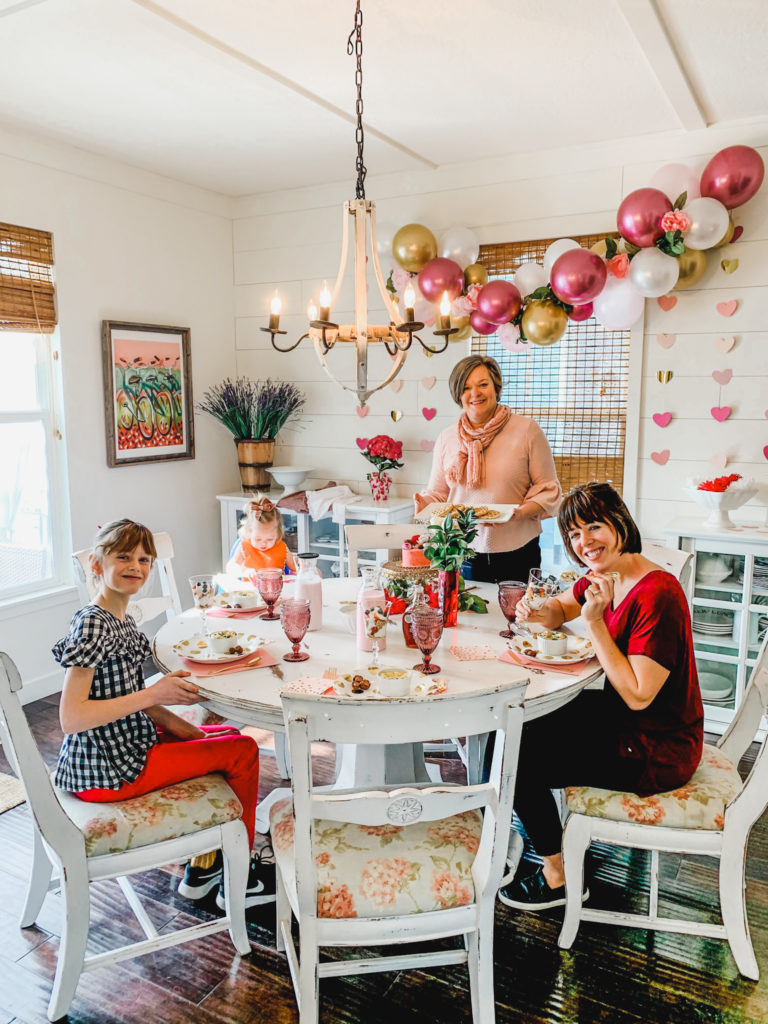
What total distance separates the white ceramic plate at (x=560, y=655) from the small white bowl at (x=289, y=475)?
2578 mm

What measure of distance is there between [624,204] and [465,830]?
106 inches

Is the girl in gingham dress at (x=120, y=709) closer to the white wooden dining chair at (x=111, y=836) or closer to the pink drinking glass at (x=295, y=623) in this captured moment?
the white wooden dining chair at (x=111, y=836)

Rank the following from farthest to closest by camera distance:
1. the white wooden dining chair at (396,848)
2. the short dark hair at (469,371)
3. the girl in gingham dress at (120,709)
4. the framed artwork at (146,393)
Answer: the framed artwork at (146,393), the short dark hair at (469,371), the girl in gingham dress at (120,709), the white wooden dining chair at (396,848)

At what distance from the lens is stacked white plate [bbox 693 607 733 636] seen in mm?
3326

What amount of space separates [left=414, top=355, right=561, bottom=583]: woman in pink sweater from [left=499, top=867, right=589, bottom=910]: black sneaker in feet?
3.81

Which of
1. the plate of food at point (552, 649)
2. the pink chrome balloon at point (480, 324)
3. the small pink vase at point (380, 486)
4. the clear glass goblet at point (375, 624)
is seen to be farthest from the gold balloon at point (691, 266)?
the clear glass goblet at point (375, 624)

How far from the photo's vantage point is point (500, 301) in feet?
11.7

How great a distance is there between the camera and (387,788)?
1604 millimetres

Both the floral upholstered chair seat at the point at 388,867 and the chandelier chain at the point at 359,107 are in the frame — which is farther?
the chandelier chain at the point at 359,107

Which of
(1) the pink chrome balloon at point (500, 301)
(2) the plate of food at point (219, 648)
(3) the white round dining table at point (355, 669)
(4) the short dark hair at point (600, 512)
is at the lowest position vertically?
(3) the white round dining table at point (355, 669)

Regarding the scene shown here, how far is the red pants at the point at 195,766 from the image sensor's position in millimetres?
1854

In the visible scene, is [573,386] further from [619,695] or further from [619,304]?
[619,695]

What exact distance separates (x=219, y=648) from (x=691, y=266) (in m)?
2.62

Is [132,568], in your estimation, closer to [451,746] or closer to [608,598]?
[608,598]
